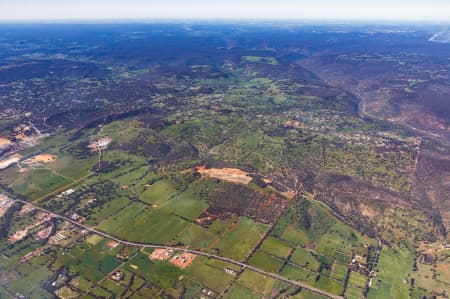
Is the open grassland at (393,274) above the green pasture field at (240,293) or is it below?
below

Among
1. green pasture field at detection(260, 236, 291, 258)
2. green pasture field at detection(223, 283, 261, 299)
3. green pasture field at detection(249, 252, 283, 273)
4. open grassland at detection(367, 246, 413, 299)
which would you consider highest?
green pasture field at detection(260, 236, 291, 258)

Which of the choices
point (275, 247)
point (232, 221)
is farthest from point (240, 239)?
point (275, 247)

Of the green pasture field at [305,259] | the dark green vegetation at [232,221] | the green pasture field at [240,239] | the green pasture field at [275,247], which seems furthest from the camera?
the green pasture field at [275,247]

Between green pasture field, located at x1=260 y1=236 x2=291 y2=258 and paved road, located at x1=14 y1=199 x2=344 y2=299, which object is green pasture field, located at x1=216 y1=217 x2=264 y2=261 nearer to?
paved road, located at x1=14 y1=199 x2=344 y2=299

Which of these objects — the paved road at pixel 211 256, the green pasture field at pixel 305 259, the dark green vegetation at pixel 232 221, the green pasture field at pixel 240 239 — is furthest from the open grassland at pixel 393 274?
the green pasture field at pixel 240 239

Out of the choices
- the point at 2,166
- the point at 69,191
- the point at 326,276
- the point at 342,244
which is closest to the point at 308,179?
the point at 342,244

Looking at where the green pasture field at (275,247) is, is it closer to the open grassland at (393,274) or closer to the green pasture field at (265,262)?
the green pasture field at (265,262)

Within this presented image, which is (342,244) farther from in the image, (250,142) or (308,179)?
(250,142)

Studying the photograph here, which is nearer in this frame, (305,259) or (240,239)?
(305,259)

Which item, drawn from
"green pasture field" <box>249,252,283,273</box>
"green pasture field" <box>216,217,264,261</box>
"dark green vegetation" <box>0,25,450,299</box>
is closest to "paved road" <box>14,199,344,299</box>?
"dark green vegetation" <box>0,25,450,299</box>

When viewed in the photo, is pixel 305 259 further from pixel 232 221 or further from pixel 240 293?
pixel 232 221

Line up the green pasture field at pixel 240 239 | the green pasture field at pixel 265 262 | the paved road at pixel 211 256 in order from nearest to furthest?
the paved road at pixel 211 256
the green pasture field at pixel 265 262
the green pasture field at pixel 240 239
